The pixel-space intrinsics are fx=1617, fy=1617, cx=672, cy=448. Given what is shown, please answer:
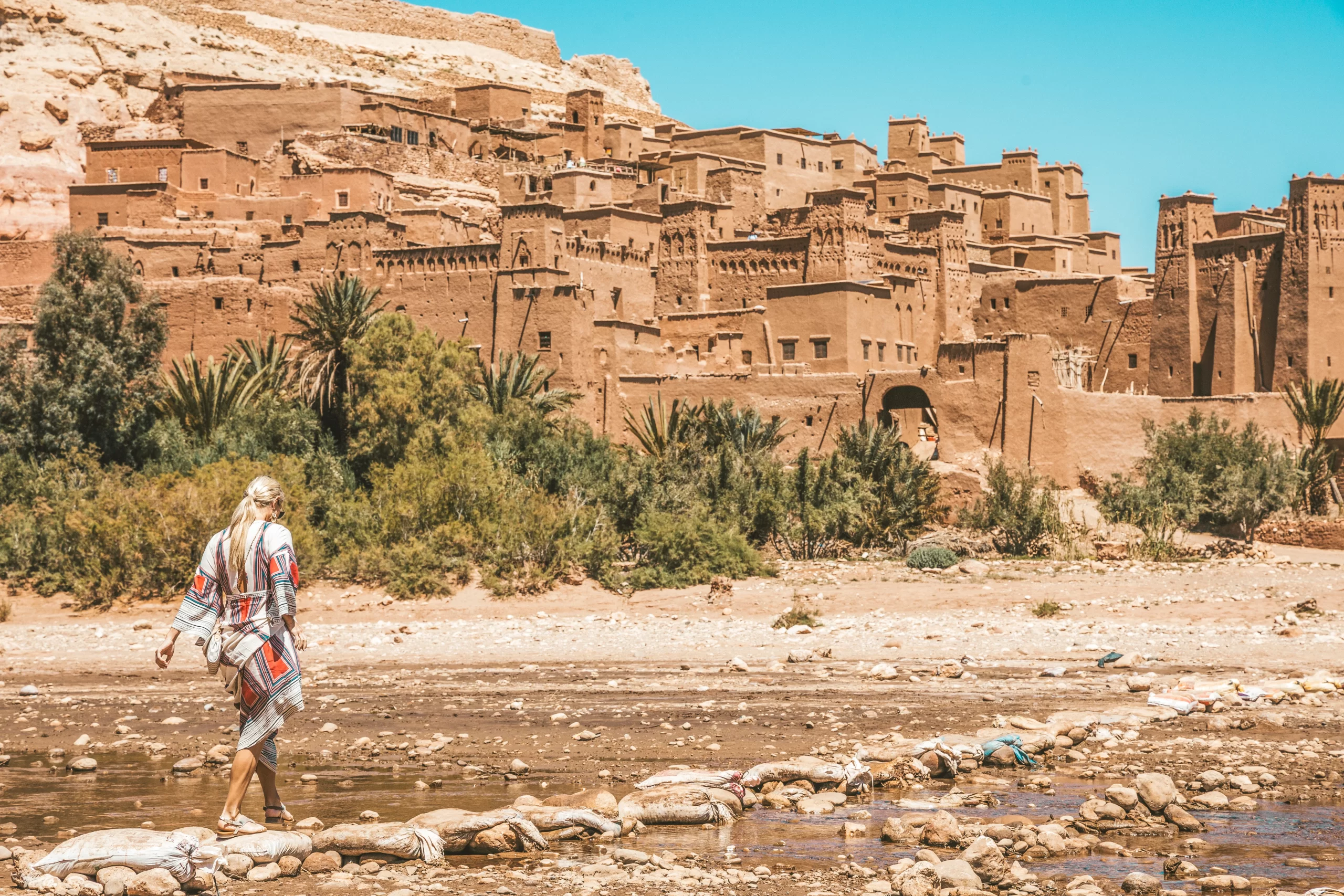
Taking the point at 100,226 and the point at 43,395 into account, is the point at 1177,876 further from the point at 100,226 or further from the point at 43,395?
the point at 100,226

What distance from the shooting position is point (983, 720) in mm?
12242

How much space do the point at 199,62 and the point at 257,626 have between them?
56656 millimetres

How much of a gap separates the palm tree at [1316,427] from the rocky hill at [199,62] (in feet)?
107

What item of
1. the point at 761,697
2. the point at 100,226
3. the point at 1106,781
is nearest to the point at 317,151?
the point at 100,226

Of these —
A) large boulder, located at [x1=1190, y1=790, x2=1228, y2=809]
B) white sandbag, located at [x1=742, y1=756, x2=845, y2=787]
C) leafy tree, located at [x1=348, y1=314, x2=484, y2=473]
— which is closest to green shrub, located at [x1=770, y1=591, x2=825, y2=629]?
leafy tree, located at [x1=348, y1=314, x2=484, y2=473]

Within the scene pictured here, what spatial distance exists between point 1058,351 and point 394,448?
17.9 m

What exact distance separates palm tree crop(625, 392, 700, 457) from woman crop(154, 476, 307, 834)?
2095 centimetres

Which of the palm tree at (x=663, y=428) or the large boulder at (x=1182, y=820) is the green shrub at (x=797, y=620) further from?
the large boulder at (x=1182, y=820)

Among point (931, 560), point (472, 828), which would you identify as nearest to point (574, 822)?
point (472, 828)

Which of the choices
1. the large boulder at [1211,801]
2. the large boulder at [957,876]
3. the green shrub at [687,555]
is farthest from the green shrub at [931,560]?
the large boulder at [957,876]

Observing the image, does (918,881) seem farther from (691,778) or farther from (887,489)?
(887,489)

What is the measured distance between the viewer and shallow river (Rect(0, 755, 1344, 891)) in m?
8.21

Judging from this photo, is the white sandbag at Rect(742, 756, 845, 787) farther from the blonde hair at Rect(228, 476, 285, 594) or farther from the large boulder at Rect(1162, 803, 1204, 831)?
the blonde hair at Rect(228, 476, 285, 594)

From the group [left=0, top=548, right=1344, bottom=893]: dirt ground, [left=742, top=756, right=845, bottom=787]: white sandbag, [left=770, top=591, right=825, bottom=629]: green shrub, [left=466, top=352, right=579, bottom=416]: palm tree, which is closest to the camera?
[left=742, top=756, right=845, bottom=787]: white sandbag
